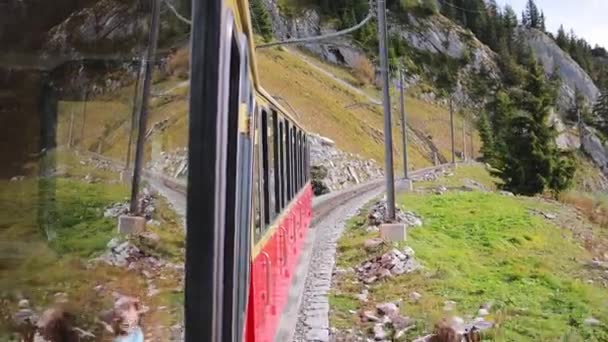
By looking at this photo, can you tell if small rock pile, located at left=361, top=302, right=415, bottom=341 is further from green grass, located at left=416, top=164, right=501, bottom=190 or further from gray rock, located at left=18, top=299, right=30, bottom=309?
gray rock, located at left=18, top=299, right=30, bottom=309

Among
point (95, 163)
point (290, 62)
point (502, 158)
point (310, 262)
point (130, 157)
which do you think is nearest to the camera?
point (95, 163)

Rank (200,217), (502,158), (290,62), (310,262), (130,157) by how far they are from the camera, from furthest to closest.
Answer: (290,62) → (502,158) → (310,262) → (200,217) → (130,157)

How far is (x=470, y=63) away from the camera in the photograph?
1847 centimetres

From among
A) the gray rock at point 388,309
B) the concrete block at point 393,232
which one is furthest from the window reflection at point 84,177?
the concrete block at point 393,232

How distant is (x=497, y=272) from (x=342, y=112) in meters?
8.36

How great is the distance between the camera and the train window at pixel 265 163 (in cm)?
235

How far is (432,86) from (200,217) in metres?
15.9

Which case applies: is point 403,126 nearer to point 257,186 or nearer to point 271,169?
point 271,169

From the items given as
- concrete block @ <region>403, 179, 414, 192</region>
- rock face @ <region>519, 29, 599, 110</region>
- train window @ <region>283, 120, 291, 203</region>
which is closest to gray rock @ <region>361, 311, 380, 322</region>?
train window @ <region>283, 120, 291, 203</region>

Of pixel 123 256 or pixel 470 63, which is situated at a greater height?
pixel 470 63

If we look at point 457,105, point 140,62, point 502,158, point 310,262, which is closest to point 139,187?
point 140,62

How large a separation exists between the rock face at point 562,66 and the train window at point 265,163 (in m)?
11.3

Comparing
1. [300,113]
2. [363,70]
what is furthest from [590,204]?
[363,70]

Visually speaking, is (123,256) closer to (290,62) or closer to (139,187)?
(139,187)
